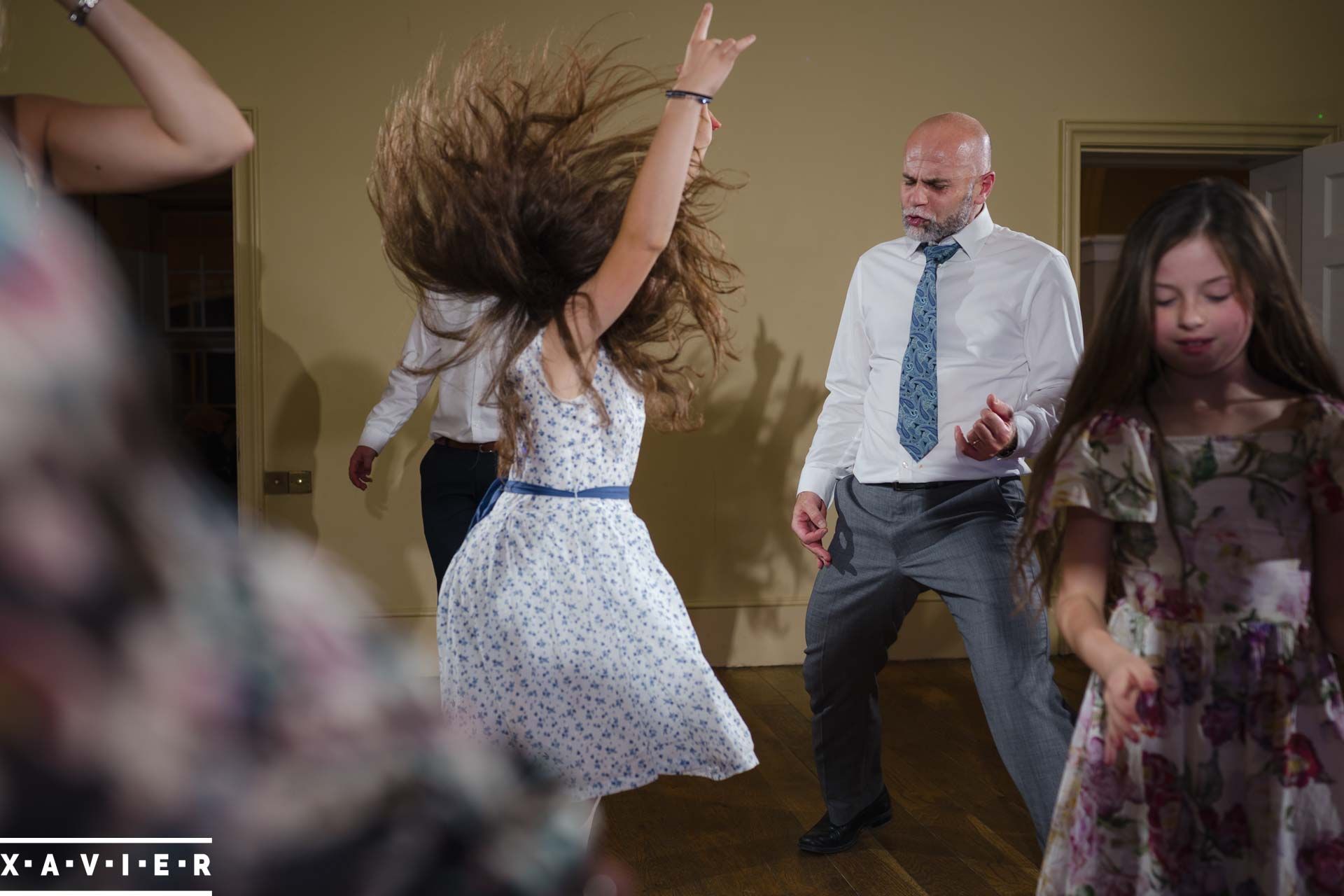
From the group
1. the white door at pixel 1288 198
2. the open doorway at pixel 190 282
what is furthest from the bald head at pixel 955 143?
the open doorway at pixel 190 282

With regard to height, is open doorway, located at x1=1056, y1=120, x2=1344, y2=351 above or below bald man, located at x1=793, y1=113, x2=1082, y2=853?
above

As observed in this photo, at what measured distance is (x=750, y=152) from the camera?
4.34 metres

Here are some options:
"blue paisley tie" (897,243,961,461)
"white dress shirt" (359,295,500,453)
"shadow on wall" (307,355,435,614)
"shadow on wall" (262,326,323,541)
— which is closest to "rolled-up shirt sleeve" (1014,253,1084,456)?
"blue paisley tie" (897,243,961,461)

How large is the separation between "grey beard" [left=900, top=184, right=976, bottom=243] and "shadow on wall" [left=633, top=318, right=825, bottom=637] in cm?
196

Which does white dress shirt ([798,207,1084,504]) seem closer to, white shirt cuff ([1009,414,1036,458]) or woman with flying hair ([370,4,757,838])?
white shirt cuff ([1009,414,1036,458])

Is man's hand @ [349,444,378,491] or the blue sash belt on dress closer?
the blue sash belt on dress

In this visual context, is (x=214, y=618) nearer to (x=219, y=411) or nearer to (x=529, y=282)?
(x=529, y=282)

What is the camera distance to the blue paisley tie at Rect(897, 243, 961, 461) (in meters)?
2.35

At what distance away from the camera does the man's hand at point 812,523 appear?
243 cm

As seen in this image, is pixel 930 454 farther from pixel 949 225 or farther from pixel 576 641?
pixel 576 641

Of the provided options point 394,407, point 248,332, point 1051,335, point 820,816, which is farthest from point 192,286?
point 1051,335

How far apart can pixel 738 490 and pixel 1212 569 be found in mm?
3216

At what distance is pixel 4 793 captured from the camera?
0.62m

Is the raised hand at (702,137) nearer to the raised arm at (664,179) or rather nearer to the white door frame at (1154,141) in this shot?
the raised arm at (664,179)
